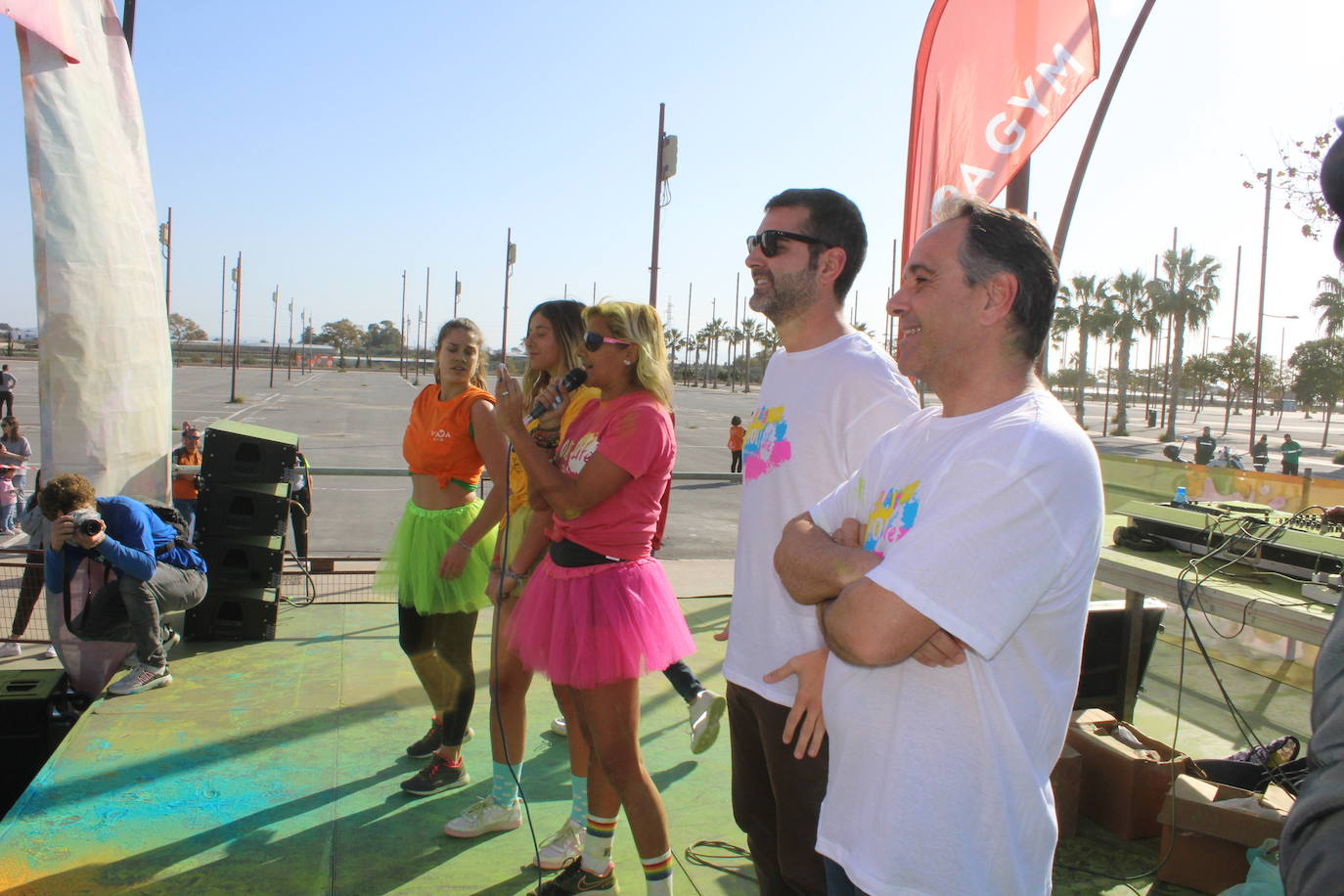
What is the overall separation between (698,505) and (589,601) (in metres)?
14.5

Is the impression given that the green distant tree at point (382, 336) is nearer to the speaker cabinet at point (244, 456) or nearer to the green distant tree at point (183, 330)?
the green distant tree at point (183, 330)

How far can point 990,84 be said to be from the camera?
478 centimetres

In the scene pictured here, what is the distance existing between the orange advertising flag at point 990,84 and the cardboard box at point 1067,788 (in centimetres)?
256

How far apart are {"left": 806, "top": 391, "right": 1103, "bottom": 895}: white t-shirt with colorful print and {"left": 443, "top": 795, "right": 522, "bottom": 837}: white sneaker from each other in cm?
234

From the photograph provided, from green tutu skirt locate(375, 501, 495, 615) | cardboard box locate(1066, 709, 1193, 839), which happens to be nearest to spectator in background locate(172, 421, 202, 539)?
green tutu skirt locate(375, 501, 495, 615)

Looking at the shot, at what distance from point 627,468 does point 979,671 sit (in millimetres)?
1553

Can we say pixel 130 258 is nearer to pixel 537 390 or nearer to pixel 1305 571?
pixel 537 390

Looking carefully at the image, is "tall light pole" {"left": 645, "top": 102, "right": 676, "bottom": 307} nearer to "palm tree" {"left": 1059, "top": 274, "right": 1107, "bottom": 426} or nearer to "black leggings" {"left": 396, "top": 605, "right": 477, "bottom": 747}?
"black leggings" {"left": 396, "top": 605, "right": 477, "bottom": 747}

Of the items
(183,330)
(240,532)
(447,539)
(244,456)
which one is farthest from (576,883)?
(183,330)

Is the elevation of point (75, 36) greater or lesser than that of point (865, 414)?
greater

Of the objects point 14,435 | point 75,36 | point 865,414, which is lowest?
point 14,435

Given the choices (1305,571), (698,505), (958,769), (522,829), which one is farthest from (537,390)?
(698,505)

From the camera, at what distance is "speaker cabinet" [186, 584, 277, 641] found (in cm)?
590

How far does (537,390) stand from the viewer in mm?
3910
